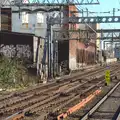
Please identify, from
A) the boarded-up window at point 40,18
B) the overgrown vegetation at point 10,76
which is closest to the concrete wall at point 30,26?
the boarded-up window at point 40,18

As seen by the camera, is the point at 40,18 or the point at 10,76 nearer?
the point at 10,76

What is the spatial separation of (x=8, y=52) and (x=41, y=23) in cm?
2882

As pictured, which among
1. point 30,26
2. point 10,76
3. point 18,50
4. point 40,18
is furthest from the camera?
point 40,18

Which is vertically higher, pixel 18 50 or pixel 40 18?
pixel 40 18

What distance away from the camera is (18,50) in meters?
43.5

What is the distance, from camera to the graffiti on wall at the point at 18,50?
43.1 metres

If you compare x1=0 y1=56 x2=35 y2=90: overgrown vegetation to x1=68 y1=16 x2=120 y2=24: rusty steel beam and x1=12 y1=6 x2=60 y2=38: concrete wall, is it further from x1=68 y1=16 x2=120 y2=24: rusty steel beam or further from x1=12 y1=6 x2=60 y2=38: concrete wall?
x1=12 y1=6 x2=60 y2=38: concrete wall

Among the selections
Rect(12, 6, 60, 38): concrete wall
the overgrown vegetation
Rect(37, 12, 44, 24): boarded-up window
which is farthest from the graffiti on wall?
Rect(37, 12, 44, 24): boarded-up window

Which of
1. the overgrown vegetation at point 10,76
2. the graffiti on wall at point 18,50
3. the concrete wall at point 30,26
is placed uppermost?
the concrete wall at point 30,26

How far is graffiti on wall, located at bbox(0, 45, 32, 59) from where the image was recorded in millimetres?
43062

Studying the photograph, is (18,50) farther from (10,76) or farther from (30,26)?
(30,26)

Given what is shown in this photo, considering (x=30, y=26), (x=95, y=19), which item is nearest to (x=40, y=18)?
(x=30, y=26)

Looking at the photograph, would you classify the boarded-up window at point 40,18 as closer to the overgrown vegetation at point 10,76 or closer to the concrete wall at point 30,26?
the concrete wall at point 30,26

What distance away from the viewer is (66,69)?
60.9 metres
